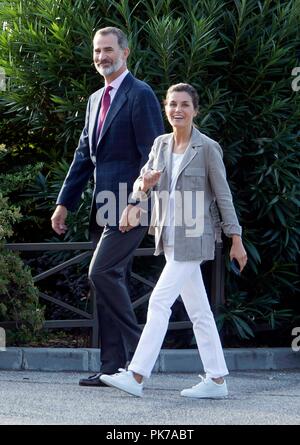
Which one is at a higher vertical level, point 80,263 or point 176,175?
point 176,175

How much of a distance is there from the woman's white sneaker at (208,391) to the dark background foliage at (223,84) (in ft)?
7.99

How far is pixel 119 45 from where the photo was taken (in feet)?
26.1

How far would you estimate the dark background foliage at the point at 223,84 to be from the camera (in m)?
9.92

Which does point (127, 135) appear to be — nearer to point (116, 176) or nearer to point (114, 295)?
point (116, 176)

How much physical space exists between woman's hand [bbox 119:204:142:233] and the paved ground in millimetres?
975

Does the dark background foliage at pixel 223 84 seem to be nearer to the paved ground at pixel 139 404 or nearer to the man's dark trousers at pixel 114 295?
the paved ground at pixel 139 404

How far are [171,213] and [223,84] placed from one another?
9.50 ft

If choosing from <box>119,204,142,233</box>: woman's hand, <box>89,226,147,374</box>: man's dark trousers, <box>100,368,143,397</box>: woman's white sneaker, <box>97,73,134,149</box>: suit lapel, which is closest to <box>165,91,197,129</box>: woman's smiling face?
<box>97,73,134,149</box>: suit lapel

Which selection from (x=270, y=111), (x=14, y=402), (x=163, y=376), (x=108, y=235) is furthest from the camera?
(x=270, y=111)

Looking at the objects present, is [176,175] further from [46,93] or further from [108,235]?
[46,93]

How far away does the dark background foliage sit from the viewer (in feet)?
32.6

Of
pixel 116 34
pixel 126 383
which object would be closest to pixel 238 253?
pixel 126 383
